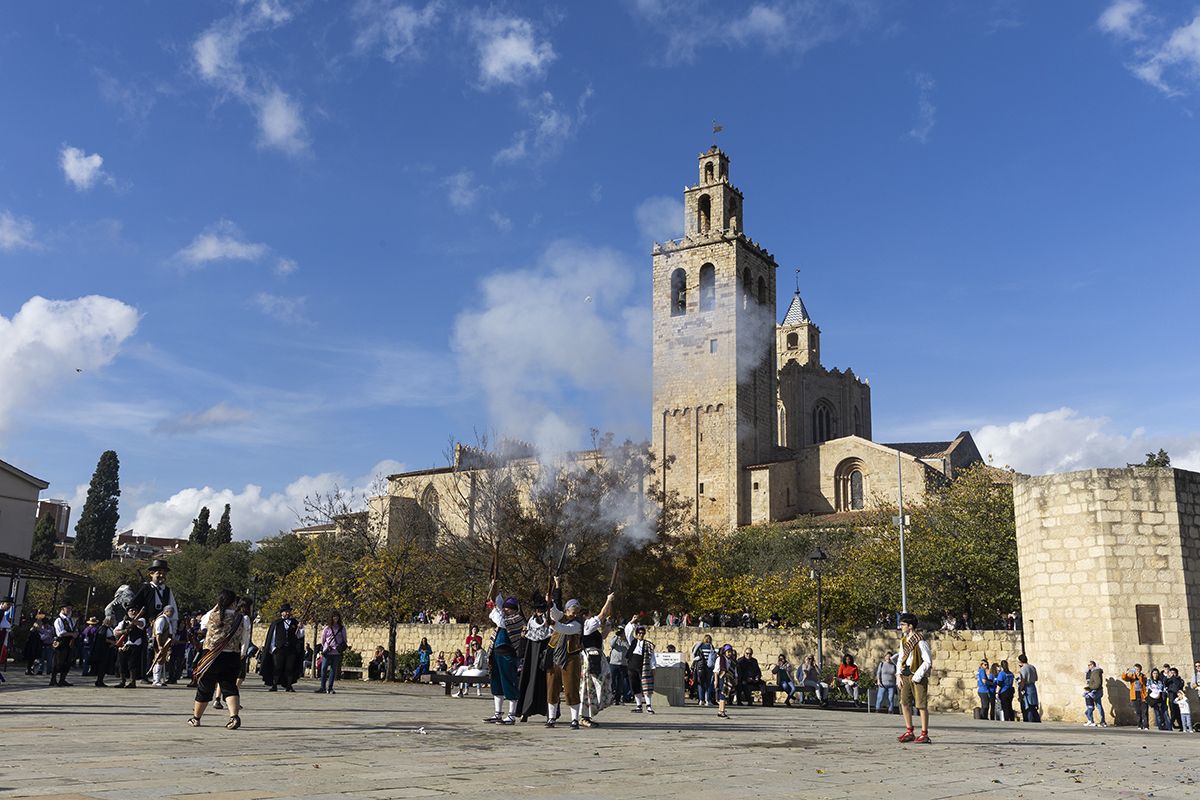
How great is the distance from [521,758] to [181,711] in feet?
21.4

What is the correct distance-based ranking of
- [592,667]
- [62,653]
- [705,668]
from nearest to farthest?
[592,667], [62,653], [705,668]

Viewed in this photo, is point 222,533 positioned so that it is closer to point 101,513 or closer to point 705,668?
point 101,513

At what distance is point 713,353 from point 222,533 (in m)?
45.9

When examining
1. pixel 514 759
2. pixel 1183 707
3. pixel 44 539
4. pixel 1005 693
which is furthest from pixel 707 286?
pixel 514 759

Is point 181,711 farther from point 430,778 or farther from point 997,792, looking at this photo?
point 997,792

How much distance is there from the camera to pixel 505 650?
11164 mm

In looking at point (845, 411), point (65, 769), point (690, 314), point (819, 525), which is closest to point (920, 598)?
point (819, 525)

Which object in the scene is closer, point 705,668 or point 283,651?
point 283,651

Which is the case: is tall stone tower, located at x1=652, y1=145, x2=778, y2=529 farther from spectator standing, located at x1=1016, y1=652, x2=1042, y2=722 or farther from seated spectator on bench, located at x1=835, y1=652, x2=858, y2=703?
spectator standing, located at x1=1016, y1=652, x2=1042, y2=722

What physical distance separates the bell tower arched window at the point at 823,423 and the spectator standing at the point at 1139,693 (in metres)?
65.4

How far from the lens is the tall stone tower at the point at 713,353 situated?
66188mm

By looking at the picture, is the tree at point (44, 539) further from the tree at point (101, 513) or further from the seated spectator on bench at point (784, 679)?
the seated spectator on bench at point (784, 679)

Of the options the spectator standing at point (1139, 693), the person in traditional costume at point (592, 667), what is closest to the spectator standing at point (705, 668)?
the spectator standing at point (1139, 693)

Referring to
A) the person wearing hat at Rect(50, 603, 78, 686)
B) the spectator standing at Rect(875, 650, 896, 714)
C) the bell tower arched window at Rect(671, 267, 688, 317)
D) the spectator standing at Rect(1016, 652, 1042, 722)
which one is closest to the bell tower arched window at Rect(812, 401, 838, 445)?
the bell tower arched window at Rect(671, 267, 688, 317)
